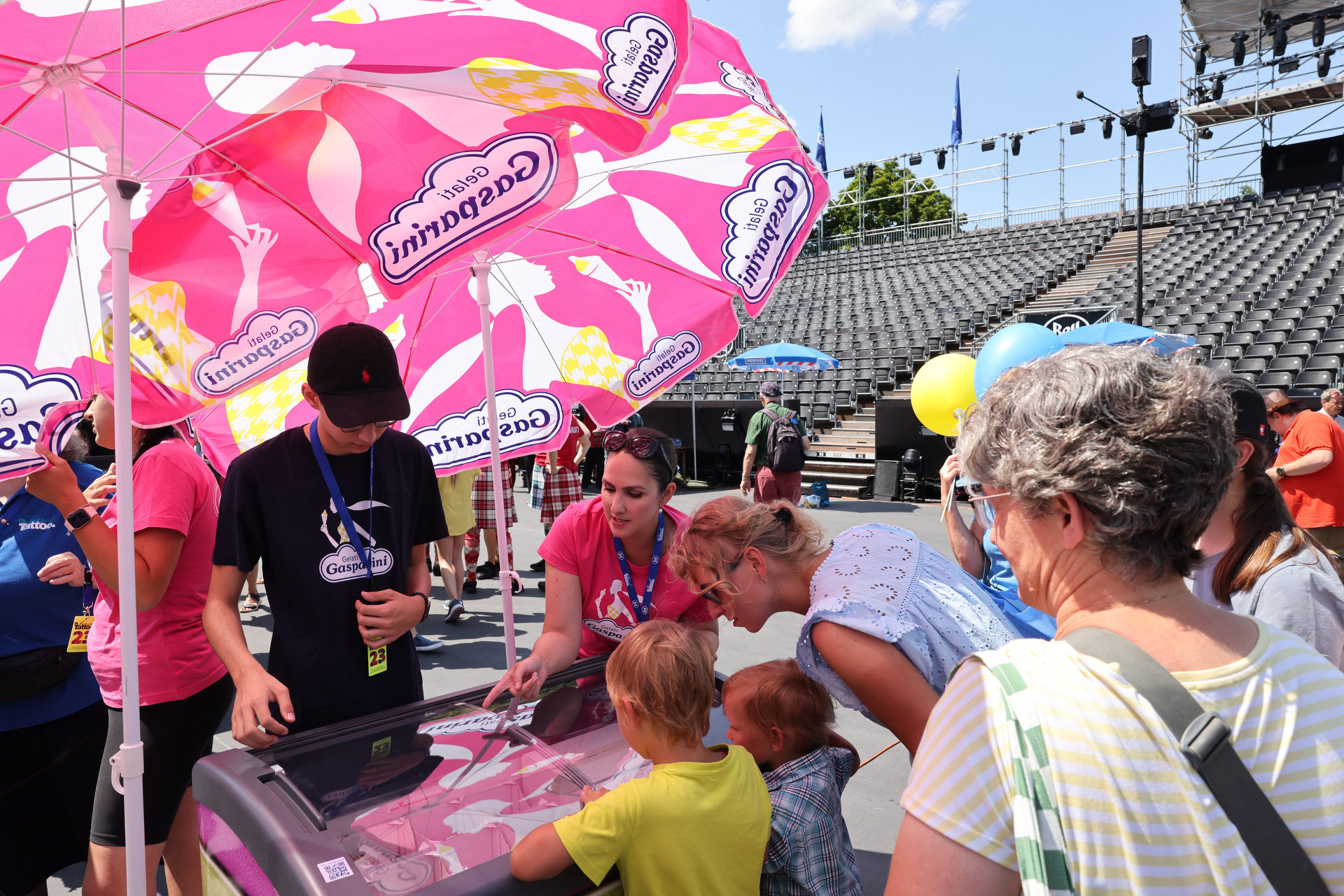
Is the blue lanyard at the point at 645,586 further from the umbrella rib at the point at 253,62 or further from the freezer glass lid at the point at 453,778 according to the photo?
the umbrella rib at the point at 253,62

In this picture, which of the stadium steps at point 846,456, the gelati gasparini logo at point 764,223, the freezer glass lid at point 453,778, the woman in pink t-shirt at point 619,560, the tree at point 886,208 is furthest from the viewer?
the tree at point 886,208

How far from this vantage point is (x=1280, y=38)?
24.4m

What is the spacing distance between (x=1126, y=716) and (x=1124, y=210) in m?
31.3

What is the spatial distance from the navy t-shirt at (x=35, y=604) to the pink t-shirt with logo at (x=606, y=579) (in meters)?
1.46

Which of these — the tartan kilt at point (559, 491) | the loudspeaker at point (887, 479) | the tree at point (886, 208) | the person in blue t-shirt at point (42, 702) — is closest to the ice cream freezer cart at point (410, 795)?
the person in blue t-shirt at point (42, 702)

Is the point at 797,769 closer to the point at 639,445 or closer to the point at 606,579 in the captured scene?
the point at 606,579

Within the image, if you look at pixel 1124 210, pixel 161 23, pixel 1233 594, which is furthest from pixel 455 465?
pixel 1124 210

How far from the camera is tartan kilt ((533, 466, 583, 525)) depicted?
7.15m

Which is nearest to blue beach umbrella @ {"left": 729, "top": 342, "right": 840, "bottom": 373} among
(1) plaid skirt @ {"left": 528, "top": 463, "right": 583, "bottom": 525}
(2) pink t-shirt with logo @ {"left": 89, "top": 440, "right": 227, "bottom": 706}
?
(1) plaid skirt @ {"left": 528, "top": 463, "right": 583, "bottom": 525}

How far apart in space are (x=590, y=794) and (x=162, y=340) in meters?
1.85

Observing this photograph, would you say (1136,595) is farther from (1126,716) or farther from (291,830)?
(291,830)

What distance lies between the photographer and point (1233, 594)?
1842mm

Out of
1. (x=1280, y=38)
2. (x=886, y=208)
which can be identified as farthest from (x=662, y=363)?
(x=886, y=208)

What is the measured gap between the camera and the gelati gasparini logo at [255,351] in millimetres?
2326
